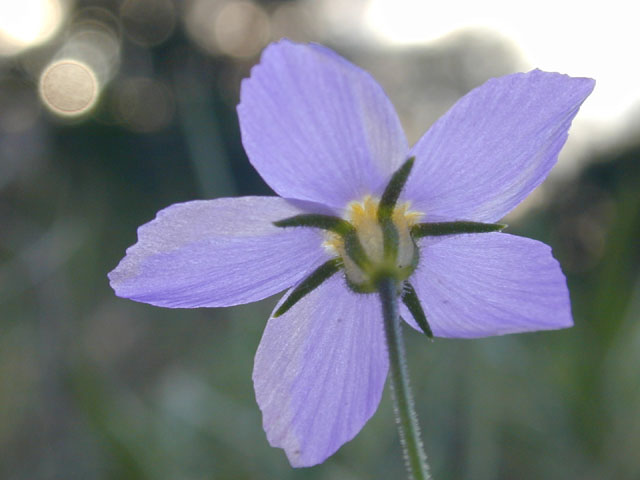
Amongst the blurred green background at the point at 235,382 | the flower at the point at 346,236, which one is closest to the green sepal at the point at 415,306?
the flower at the point at 346,236

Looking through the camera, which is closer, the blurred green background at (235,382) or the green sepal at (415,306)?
the green sepal at (415,306)

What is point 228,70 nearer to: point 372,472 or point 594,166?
point 594,166

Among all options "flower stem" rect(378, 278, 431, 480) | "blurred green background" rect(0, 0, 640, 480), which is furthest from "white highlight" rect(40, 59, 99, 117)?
"flower stem" rect(378, 278, 431, 480)

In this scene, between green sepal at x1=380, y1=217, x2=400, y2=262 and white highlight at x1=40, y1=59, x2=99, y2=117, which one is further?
white highlight at x1=40, y1=59, x2=99, y2=117

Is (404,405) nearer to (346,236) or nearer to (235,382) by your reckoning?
(346,236)

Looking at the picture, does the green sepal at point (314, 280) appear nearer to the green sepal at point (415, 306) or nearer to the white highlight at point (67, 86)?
the green sepal at point (415, 306)

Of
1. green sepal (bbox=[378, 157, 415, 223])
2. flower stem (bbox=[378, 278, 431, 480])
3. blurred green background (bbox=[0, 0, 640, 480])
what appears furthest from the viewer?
blurred green background (bbox=[0, 0, 640, 480])

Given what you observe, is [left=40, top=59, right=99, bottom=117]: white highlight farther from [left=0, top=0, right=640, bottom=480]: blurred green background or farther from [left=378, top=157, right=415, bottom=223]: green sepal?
[left=378, top=157, right=415, bottom=223]: green sepal
